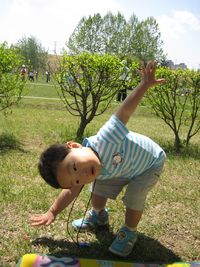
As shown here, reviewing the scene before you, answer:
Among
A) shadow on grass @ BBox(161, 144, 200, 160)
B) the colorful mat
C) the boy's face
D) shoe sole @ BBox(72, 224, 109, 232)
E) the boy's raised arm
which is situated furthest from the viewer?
shadow on grass @ BBox(161, 144, 200, 160)

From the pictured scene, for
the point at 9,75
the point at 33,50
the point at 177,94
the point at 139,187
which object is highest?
the point at 33,50

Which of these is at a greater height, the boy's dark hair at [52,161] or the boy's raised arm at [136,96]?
the boy's raised arm at [136,96]

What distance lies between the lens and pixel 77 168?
2.28 meters

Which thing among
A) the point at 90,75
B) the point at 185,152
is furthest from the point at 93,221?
the point at 90,75

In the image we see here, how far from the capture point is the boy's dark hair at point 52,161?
7.57ft

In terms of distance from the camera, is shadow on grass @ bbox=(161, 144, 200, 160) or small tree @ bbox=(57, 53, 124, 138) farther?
small tree @ bbox=(57, 53, 124, 138)

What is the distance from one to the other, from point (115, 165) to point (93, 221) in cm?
75

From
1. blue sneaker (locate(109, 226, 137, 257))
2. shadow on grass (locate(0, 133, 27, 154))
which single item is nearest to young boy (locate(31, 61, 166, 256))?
blue sneaker (locate(109, 226, 137, 257))

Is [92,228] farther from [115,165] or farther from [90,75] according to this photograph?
[90,75]

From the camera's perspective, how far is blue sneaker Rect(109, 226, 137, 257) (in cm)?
270

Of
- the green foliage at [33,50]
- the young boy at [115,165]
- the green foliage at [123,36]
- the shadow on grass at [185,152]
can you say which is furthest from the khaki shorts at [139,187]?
the green foliage at [33,50]

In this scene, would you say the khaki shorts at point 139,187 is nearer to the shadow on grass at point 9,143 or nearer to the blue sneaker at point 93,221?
the blue sneaker at point 93,221

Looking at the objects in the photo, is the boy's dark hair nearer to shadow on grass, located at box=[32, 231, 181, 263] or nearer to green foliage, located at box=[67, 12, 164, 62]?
shadow on grass, located at box=[32, 231, 181, 263]

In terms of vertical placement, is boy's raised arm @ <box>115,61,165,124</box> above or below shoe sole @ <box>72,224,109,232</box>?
above
